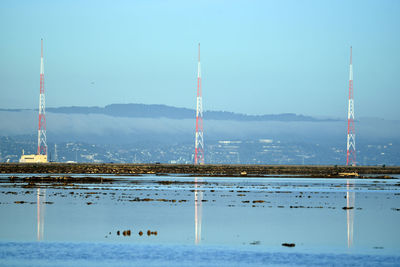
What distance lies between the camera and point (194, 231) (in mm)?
38812

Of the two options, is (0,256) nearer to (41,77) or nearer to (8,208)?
(8,208)

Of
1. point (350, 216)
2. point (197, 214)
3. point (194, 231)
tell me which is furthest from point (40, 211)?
point (350, 216)

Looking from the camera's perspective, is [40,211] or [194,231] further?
[40,211]

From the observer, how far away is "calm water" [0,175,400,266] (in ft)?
98.6

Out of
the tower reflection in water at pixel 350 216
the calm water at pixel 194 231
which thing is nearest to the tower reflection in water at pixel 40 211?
the calm water at pixel 194 231

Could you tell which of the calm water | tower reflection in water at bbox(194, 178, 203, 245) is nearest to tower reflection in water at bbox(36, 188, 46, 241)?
the calm water

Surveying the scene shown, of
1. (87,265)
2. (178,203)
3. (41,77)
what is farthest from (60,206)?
(41,77)

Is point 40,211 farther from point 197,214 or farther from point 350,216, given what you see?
point 350,216

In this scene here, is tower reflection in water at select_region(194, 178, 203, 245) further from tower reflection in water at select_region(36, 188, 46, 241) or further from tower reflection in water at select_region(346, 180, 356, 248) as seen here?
tower reflection in water at select_region(36, 188, 46, 241)

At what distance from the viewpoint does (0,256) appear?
2931 cm

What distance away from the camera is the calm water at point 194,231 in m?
30.0

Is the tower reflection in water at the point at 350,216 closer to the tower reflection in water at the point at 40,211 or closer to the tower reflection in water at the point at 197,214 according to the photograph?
the tower reflection in water at the point at 197,214

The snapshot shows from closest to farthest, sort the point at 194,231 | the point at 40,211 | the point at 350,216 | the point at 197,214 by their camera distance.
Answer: the point at 194,231 < the point at 40,211 < the point at 197,214 < the point at 350,216

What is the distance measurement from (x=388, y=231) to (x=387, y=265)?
11.9 meters
